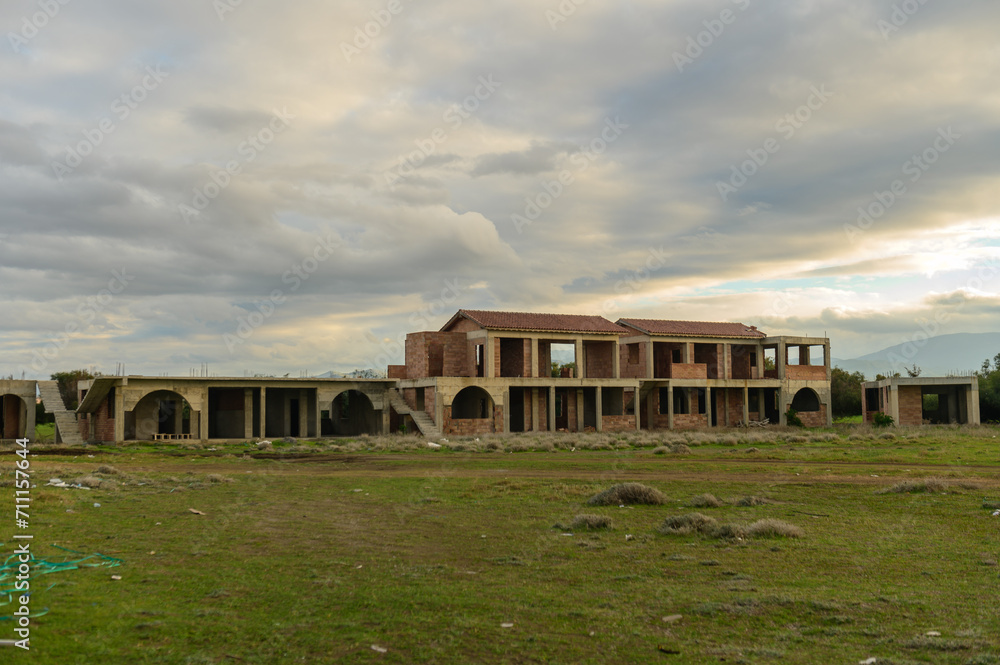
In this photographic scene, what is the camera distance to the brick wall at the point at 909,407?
56719mm

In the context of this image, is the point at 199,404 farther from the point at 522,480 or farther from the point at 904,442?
the point at 904,442

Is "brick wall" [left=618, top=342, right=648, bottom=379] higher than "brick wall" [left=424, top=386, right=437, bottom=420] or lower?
higher

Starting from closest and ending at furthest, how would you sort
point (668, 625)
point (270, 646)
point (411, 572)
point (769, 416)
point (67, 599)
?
point (270, 646)
point (668, 625)
point (67, 599)
point (411, 572)
point (769, 416)

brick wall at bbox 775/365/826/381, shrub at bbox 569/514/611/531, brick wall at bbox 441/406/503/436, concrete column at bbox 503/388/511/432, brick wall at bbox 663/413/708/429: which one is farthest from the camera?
brick wall at bbox 775/365/826/381

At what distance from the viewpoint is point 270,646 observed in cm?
731

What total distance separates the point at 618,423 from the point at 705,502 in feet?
127

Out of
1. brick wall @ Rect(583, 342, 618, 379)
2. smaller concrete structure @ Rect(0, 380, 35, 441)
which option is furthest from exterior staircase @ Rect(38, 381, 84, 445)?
brick wall @ Rect(583, 342, 618, 379)

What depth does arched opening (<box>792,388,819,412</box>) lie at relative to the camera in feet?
220

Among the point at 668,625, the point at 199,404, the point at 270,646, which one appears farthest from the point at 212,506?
the point at 199,404

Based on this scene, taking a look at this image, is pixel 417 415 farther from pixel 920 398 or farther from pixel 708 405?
pixel 920 398

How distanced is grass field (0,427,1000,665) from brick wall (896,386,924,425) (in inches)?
1434

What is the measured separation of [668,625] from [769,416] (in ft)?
196

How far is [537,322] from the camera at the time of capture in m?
53.2

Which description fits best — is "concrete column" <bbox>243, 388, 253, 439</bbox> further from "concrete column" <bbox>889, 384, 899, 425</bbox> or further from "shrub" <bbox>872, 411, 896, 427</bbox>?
"concrete column" <bbox>889, 384, 899, 425</bbox>
